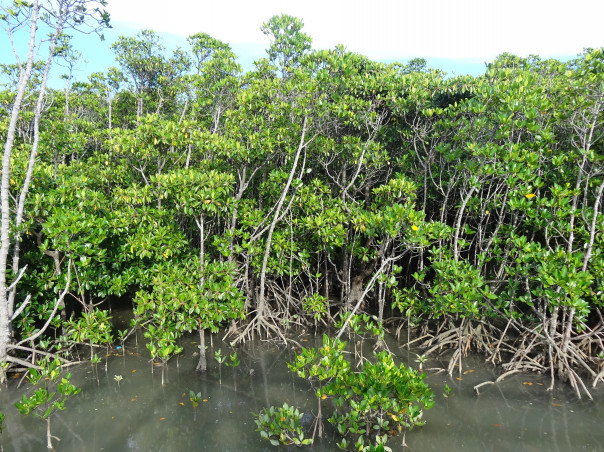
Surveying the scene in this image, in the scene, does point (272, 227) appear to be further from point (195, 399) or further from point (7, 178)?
point (7, 178)

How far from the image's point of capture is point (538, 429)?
4684 mm

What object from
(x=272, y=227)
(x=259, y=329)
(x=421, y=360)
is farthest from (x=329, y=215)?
(x=421, y=360)

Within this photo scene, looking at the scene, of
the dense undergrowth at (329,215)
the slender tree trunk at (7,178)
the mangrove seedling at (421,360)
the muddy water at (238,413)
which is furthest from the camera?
the mangrove seedling at (421,360)

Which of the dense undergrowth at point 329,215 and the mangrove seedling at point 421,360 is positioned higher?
the dense undergrowth at point 329,215

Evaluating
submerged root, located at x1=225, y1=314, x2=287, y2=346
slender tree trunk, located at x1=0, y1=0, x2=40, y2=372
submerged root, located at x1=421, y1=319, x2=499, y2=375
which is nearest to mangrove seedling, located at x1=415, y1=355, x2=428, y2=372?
submerged root, located at x1=421, y1=319, x2=499, y2=375

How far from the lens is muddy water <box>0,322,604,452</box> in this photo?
14.4ft

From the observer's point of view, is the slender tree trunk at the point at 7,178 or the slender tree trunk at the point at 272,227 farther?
the slender tree trunk at the point at 272,227

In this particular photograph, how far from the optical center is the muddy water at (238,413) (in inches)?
173

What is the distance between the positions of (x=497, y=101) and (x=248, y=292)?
5.50 m

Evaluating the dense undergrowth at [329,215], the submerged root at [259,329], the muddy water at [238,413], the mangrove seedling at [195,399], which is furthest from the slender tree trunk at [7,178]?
the submerged root at [259,329]

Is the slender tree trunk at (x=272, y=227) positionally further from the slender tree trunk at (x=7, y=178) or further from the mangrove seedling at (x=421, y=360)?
the slender tree trunk at (x=7, y=178)

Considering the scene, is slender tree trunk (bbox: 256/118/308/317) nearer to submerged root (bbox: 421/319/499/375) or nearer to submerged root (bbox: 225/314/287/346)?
submerged root (bbox: 225/314/287/346)

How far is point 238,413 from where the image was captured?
198 inches

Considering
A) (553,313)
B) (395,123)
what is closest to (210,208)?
(395,123)
